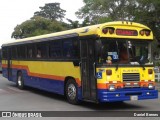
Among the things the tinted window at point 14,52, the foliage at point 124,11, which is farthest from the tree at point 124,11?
the tinted window at point 14,52

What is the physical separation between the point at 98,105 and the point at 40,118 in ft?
11.6

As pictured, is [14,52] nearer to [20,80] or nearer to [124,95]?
[20,80]

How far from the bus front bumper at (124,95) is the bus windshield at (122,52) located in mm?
972

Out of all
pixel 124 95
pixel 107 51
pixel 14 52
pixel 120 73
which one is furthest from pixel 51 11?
pixel 124 95

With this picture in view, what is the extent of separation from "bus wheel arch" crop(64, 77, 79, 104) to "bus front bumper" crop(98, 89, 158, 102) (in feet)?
6.03


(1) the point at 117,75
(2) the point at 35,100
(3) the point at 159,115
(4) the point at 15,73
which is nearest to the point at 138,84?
(1) the point at 117,75

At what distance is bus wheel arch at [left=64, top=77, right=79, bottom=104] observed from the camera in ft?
47.8

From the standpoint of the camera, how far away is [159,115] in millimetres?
11883

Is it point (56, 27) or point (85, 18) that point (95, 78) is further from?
point (56, 27)

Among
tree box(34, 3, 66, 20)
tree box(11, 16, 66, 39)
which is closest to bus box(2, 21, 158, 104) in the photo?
tree box(11, 16, 66, 39)

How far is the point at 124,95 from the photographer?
13.0 m

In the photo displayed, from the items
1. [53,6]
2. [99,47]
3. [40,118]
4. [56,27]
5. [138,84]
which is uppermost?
[53,6]

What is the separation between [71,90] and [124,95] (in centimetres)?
258

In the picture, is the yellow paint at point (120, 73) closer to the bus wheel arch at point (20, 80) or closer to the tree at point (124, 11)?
the bus wheel arch at point (20, 80)
